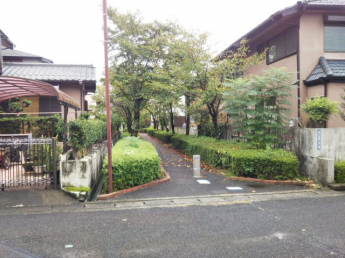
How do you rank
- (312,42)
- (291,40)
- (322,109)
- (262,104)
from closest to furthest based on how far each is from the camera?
(322,109) < (262,104) < (312,42) < (291,40)

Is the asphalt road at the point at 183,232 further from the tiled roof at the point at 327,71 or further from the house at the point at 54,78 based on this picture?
the house at the point at 54,78

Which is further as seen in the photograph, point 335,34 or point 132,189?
point 335,34

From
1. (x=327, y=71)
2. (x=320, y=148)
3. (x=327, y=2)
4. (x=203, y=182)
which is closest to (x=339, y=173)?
(x=320, y=148)

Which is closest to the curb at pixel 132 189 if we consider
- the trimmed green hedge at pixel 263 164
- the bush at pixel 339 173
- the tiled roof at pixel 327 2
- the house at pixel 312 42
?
the trimmed green hedge at pixel 263 164

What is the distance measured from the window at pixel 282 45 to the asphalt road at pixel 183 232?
8.01m

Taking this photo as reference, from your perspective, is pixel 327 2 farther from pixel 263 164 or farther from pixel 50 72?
pixel 50 72

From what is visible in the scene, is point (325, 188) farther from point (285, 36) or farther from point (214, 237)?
point (285, 36)

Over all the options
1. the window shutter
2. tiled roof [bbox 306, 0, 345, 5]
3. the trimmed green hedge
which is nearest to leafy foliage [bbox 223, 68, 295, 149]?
the trimmed green hedge

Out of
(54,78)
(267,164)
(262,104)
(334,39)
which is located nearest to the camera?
(267,164)

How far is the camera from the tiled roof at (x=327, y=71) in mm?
9398

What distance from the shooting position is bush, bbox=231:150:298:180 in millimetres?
7812

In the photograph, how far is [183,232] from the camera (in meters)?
4.31

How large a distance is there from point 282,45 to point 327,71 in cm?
309

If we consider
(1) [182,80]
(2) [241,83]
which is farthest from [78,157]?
(1) [182,80]
